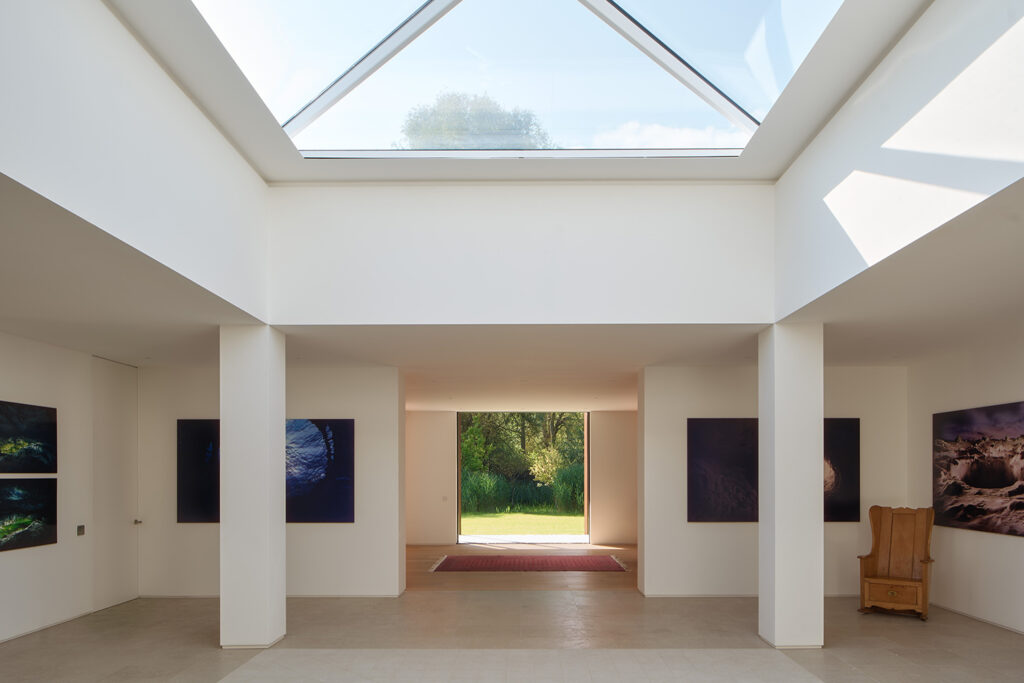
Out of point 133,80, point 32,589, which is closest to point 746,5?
point 133,80

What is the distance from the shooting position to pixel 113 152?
14.8ft

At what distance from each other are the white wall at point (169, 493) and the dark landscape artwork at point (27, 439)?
5.86 feet

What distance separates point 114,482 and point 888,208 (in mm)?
8879

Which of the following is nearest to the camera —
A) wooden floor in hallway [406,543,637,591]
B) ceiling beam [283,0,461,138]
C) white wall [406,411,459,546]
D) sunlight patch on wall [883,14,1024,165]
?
sunlight patch on wall [883,14,1024,165]

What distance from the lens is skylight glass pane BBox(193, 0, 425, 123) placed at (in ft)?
17.1

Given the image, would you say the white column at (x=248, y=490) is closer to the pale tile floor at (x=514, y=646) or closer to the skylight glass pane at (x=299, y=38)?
the pale tile floor at (x=514, y=646)

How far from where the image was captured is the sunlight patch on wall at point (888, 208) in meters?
4.24

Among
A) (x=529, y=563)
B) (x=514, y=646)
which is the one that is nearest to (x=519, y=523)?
(x=529, y=563)

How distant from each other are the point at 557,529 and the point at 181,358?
51.6 feet

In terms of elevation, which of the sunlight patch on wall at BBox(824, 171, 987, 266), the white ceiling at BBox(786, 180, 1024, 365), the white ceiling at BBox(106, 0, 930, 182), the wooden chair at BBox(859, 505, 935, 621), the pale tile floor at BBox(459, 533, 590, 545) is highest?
the white ceiling at BBox(106, 0, 930, 182)

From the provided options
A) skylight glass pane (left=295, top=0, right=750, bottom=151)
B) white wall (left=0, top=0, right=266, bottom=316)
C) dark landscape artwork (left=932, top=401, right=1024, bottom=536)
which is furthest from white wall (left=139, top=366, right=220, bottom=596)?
dark landscape artwork (left=932, top=401, right=1024, bottom=536)

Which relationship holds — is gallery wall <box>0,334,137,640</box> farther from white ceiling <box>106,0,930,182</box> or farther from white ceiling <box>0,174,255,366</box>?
white ceiling <box>106,0,930,182</box>

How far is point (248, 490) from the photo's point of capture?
7.36m

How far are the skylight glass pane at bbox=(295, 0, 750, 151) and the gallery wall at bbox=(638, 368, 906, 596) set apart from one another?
4360 mm
